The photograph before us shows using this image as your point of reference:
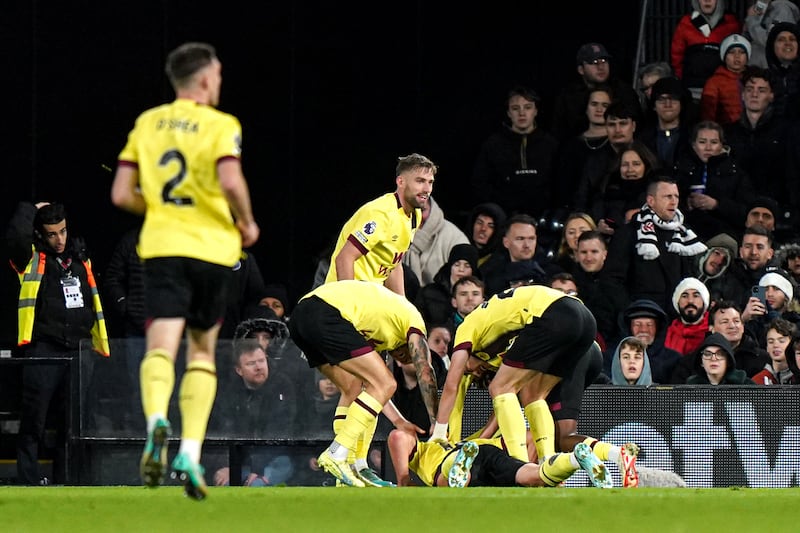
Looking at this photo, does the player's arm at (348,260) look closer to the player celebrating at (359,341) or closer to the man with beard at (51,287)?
the player celebrating at (359,341)

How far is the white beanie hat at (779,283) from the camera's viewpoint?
504 inches

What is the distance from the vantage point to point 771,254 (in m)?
13.1

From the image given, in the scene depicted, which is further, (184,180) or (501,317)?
(501,317)

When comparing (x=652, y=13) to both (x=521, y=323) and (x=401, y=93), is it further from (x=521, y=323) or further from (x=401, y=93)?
(x=521, y=323)

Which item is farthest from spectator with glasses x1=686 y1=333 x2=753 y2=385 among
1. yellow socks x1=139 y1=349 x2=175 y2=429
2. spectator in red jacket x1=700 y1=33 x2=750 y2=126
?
yellow socks x1=139 y1=349 x2=175 y2=429

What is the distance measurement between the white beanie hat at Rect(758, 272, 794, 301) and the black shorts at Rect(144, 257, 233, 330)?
6.32m

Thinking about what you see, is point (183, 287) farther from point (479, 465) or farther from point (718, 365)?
point (718, 365)

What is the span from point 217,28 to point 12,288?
3.04 m

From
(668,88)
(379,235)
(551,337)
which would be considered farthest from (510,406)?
(668,88)

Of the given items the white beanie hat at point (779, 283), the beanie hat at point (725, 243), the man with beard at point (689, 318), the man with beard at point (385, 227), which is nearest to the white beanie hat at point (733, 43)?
the beanie hat at point (725, 243)

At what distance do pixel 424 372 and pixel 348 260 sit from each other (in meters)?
1.22

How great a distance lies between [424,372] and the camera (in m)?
10.7

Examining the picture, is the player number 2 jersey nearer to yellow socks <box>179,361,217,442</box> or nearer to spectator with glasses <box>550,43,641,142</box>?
yellow socks <box>179,361,217,442</box>

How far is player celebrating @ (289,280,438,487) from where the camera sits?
1048cm
